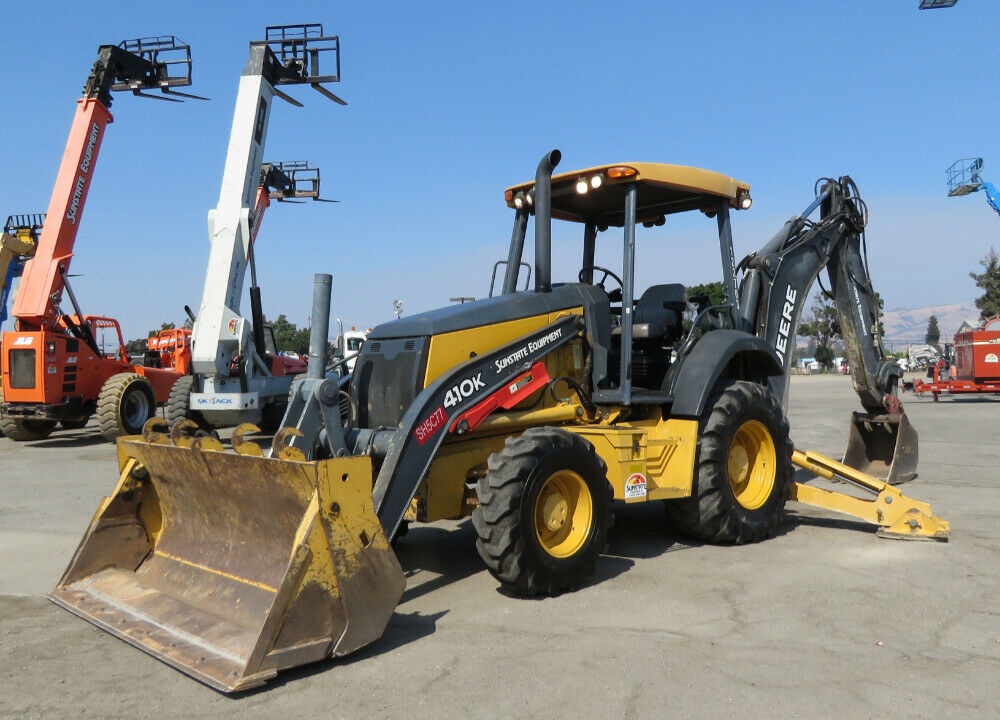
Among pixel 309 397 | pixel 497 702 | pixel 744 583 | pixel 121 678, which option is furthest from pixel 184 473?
pixel 744 583

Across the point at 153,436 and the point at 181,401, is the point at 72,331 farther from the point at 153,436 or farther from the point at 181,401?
the point at 153,436

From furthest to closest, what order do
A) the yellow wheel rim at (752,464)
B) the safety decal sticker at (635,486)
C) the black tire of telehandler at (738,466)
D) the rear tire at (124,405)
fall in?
the rear tire at (124,405), the yellow wheel rim at (752,464), the black tire of telehandler at (738,466), the safety decal sticker at (635,486)

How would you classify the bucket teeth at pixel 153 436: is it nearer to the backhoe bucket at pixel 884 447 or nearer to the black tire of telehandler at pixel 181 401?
the backhoe bucket at pixel 884 447

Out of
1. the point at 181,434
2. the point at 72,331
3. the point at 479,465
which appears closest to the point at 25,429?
the point at 72,331

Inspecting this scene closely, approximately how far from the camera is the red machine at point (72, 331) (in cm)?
1539

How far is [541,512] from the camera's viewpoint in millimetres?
5195

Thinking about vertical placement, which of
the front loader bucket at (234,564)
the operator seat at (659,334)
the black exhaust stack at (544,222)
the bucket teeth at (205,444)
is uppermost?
the black exhaust stack at (544,222)

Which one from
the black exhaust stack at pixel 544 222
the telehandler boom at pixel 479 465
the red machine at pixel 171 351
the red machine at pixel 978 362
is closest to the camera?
the telehandler boom at pixel 479 465

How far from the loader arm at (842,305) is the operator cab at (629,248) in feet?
3.09

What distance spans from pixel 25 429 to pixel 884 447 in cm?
1505

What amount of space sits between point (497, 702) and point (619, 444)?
8.28 ft

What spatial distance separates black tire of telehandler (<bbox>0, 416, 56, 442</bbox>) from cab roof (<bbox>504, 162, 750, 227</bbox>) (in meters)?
13.1

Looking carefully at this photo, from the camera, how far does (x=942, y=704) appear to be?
11.8 ft

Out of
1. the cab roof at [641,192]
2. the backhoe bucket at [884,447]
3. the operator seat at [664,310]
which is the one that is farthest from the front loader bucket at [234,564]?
the backhoe bucket at [884,447]
